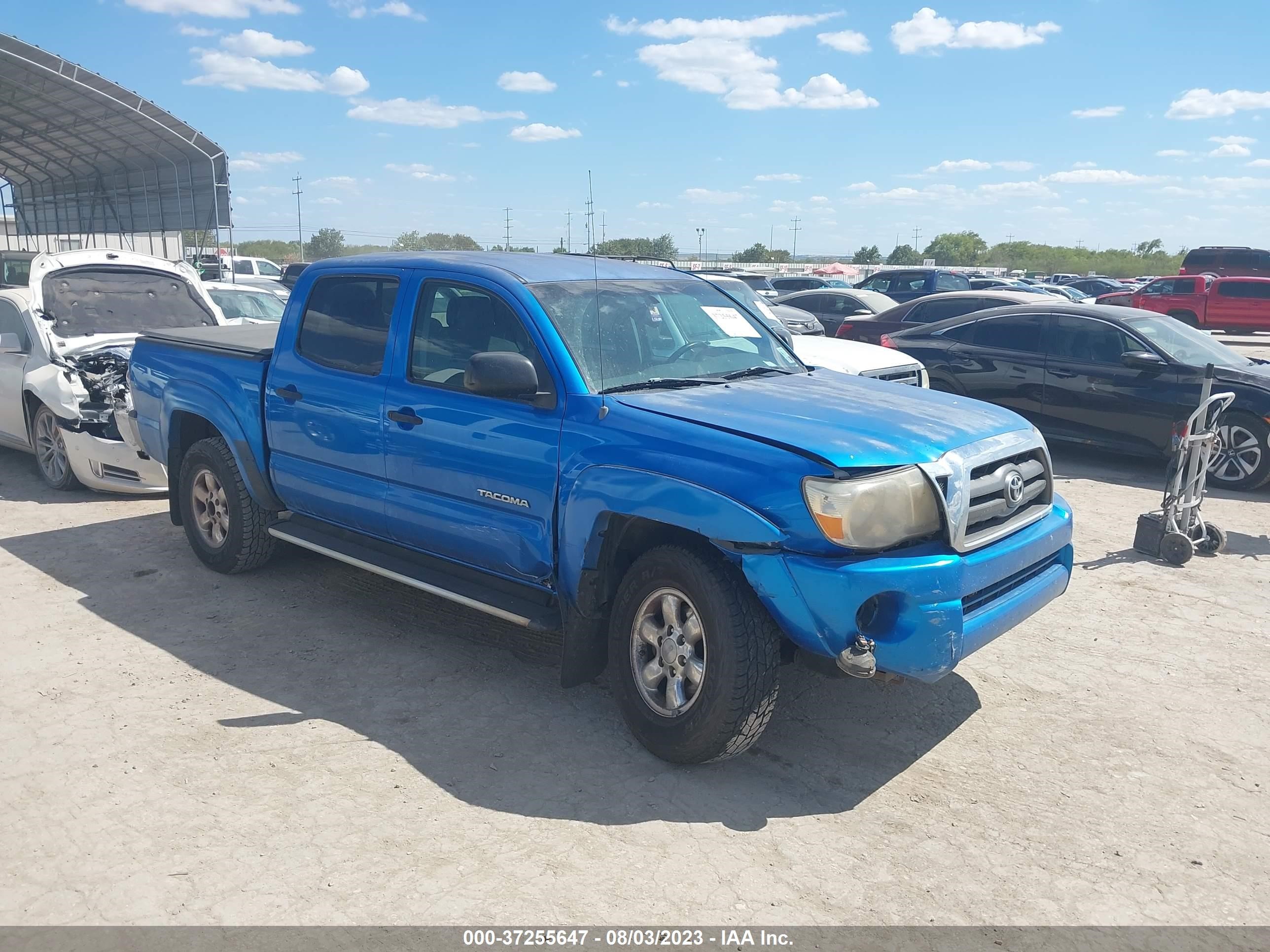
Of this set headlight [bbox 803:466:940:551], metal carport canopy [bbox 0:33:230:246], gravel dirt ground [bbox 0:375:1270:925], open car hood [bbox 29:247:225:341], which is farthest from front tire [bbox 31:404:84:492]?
metal carport canopy [bbox 0:33:230:246]

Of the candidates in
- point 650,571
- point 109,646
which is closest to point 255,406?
point 109,646

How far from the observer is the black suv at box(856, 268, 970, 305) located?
22.4 metres

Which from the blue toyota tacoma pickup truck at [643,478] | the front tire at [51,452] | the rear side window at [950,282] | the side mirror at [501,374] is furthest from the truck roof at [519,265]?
the rear side window at [950,282]

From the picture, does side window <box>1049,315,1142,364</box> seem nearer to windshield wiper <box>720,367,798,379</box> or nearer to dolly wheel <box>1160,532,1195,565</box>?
dolly wheel <box>1160,532,1195,565</box>

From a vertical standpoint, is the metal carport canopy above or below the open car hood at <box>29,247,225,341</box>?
above

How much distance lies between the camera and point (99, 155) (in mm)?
Result: 29656

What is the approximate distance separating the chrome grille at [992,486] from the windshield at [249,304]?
1086 centimetres

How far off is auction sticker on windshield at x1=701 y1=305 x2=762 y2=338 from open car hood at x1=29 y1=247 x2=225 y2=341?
598 cm

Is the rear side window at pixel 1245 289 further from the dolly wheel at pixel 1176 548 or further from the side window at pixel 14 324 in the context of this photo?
the side window at pixel 14 324

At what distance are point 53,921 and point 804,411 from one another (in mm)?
3184

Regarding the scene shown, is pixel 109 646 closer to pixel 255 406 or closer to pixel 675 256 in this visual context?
pixel 255 406

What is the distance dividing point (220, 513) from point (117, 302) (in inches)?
164

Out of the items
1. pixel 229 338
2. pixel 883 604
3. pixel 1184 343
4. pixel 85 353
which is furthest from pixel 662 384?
pixel 1184 343
